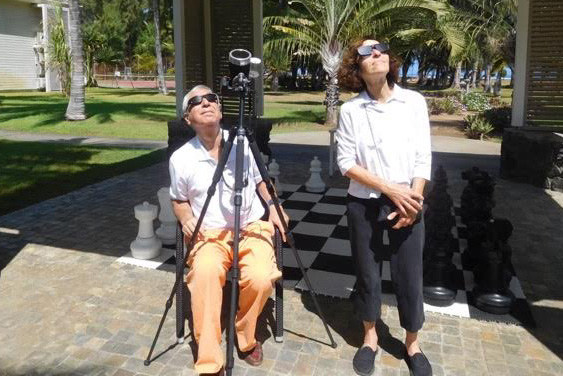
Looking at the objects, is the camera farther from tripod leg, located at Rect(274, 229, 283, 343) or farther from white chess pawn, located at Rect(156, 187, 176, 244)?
white chess pawn, located at Rect(156, 187, 176, 244)

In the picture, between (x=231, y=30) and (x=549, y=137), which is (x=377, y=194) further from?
(x=231, y=30)

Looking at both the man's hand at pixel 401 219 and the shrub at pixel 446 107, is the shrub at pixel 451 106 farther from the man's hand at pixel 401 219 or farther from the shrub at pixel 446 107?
the man's hand at pixel 401 219

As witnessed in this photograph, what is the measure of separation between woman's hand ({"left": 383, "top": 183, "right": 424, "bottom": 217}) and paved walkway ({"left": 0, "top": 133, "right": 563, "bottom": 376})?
2.91ft

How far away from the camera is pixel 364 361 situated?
262cm

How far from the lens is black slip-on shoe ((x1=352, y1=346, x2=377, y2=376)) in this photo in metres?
2.58

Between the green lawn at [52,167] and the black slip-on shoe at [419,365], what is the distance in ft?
15.6

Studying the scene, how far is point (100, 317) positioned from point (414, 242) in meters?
2.03

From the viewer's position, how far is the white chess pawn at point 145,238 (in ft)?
13.3

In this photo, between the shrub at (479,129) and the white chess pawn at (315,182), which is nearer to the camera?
the white chess pawn at (315,182)

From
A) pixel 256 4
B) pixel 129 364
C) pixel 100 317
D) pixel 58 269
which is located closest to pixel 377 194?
pixel 129 364

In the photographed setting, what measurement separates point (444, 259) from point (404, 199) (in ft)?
3.84

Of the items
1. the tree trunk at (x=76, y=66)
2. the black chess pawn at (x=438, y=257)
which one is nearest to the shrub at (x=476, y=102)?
the tree trunk at (x=76, y=66)

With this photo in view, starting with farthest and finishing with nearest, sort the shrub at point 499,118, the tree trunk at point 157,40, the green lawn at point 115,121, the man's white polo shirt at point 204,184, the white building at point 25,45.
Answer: the white building at point 25,45, the tree trunk at point 157,40, the shrub at point 499,118, the green lawn at point 115,121, the man's white polo shirt at point 204,184

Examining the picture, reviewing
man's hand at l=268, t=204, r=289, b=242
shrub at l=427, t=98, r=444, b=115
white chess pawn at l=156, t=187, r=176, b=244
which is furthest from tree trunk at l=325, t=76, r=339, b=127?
man's hand at l=268, t=204, r=289, b=242
